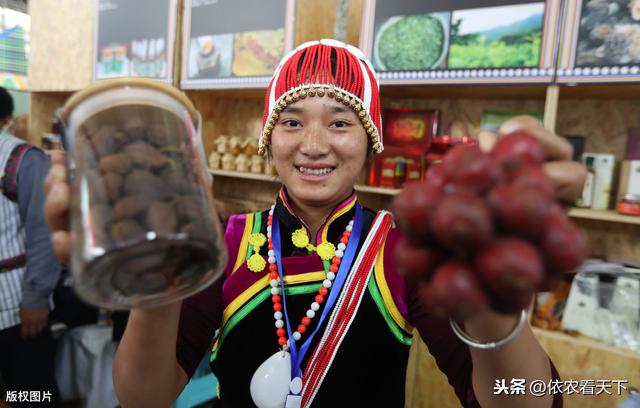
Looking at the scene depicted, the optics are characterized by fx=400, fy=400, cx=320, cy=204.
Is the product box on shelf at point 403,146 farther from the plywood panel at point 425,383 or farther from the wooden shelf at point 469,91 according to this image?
the plywood panel at point 425,383

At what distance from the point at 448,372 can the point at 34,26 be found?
381 cm

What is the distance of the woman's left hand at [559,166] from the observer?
1.25ft

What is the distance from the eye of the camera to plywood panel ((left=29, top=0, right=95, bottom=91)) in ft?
9.21

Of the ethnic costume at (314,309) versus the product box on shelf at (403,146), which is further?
the product box on shelf at (403,146)

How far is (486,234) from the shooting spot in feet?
0.96

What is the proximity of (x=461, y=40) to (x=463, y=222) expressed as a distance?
5.08 ft

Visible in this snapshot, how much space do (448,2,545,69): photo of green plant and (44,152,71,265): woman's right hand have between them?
154cm

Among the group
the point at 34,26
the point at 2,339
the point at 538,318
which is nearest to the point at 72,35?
the point at 34,26

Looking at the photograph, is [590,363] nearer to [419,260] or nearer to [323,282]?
[323,282]

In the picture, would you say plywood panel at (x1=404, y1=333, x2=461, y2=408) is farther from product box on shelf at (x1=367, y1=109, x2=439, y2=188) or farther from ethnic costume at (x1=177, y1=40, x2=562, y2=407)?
ethnic costume at (x1=177, y1=40, x2=562, y2=407)

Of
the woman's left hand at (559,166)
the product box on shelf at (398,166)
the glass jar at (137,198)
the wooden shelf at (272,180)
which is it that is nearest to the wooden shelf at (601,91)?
the product box on shelf at (398,166)

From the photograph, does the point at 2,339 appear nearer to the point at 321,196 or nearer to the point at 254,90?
the point at 254,90

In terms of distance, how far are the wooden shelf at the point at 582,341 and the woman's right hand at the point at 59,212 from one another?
1700mm

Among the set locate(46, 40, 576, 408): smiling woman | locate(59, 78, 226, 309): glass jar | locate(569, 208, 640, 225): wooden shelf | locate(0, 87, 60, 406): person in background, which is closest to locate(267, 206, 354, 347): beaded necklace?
locate(46, 40, 576, 408): smiling woman
